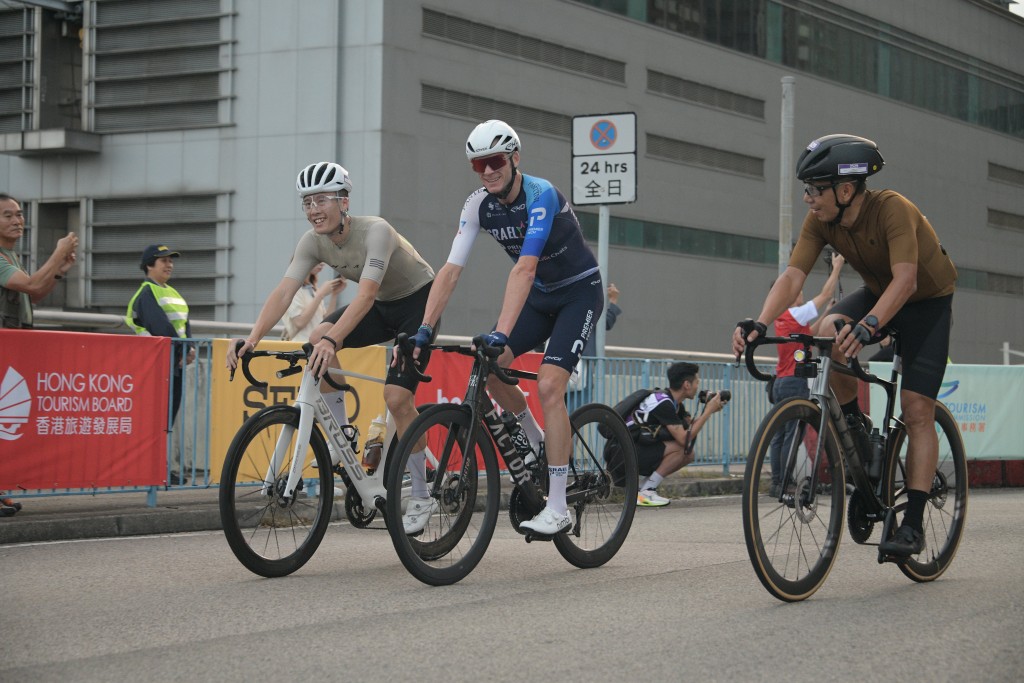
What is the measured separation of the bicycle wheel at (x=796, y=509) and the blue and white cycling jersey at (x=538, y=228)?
5.16ft

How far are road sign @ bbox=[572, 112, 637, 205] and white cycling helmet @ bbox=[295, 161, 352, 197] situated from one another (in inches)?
242

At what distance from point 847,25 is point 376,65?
21.9 m

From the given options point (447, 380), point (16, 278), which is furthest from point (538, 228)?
point (447, 380)

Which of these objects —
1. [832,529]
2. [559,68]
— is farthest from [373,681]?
[559,68]

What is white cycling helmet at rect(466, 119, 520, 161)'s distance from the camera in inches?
267

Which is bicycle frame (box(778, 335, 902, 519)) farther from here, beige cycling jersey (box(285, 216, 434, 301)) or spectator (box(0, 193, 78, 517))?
spectator (box(0, 193, 78, 517))

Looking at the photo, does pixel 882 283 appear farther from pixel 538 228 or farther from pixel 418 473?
pixel 418 473

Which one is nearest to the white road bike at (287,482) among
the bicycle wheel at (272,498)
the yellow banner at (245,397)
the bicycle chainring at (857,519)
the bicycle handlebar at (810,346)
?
the bicycle wheel at (272,498)

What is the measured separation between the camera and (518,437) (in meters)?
6.99

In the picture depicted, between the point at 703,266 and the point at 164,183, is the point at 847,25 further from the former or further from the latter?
the point at 164,183

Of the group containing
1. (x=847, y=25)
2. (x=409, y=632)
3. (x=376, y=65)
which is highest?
(x=847, y=25)

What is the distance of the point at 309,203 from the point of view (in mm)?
7484

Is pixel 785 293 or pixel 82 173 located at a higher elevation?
pixel 82 173

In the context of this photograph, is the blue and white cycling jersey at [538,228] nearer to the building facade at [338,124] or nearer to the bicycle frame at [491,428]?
the bicycle frame at [491,428]
